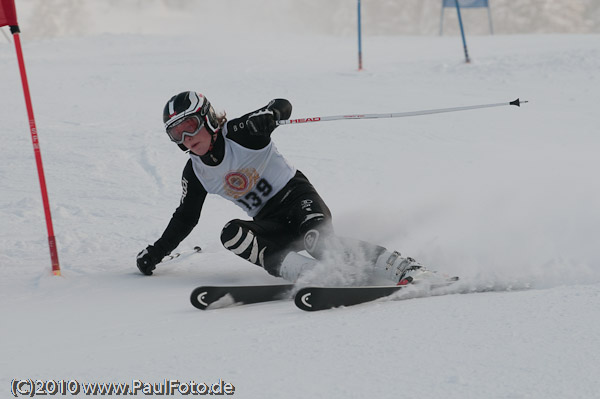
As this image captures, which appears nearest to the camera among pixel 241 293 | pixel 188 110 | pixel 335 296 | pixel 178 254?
pixel 335 296

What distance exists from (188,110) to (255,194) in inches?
25.1

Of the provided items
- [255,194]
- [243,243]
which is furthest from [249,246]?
[255,194]

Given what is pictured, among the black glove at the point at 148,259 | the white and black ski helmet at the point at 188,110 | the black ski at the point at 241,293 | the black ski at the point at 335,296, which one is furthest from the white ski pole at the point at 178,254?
the black ski at the point at 335,296

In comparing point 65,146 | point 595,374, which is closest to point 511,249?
point 595,374

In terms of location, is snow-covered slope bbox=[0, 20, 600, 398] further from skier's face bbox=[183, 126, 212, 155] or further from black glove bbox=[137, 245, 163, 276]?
skier's face bbox=[183, 126, 212, 155]

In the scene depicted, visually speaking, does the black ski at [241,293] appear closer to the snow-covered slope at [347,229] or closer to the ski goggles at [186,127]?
the snow-covered slope at [347,229]

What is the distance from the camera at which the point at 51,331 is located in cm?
289

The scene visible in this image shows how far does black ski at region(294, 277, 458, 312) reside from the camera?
283 centimetres

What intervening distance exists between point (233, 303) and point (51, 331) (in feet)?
2.66

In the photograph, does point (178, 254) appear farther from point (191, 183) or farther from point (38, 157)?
point (38, 157)

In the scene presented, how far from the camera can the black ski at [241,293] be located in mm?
3111

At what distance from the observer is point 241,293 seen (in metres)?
3.23

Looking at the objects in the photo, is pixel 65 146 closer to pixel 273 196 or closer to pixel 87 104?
pixel 87 104

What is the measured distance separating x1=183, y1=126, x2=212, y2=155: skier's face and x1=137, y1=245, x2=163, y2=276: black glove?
0.72 m
